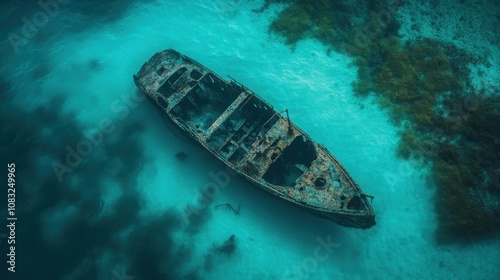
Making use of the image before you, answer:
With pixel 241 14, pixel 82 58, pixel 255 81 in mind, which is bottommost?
pixel 82 58

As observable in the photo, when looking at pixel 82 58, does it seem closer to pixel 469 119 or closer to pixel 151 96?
pixel 151 96

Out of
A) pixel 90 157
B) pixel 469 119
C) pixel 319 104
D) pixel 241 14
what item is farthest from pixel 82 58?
pixel 469 119

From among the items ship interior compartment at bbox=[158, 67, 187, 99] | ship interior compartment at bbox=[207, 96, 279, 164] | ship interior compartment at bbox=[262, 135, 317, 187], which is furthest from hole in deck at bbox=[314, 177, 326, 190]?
ship interior compartment at bbox=[158, 67, 187, 99]

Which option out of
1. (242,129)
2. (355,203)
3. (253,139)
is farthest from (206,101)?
(355,203)

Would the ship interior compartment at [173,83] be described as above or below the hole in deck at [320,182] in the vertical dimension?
above

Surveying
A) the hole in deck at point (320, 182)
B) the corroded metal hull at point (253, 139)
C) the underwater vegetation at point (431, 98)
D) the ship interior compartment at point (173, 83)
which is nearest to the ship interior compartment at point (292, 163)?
the corroded metal hull at point (253, 139)

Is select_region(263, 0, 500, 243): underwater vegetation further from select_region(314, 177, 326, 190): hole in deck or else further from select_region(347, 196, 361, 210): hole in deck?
select_region(314, 177, 326, 190): hole in deck

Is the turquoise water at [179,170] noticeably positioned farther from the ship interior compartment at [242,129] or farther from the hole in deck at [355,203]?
the hole in deck at [355,203]
